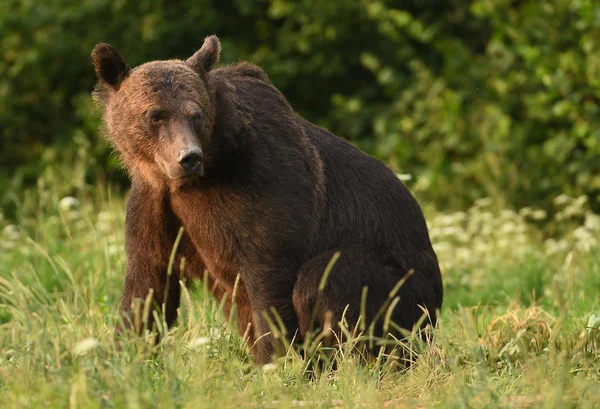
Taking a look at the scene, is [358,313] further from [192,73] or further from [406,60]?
[406,60]

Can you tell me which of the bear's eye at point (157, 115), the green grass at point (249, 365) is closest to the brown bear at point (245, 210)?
the bear's eye at point (157, 115)

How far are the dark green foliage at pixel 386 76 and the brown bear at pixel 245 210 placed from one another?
557 cm

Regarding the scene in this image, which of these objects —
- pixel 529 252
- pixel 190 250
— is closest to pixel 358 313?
pixel 190 250

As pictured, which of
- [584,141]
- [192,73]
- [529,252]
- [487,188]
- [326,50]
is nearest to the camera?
[192,73]

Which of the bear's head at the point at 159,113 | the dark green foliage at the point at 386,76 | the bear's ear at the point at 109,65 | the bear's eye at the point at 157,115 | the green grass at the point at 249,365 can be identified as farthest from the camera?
the dark green foliage at the point at 386,76

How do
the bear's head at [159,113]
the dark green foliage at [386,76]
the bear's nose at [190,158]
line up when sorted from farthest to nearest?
the dark green foliage at [386,76], the bear's head at [159,113], the bear's nose at [190,158]

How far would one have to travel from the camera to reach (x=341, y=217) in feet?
17.9

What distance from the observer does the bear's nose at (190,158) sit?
457 centimetres

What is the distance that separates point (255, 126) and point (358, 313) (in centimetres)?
105

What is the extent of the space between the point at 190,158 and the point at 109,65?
78 cm

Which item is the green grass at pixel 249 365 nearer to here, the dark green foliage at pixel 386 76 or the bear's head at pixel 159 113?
the bear's head at pixel 159 113

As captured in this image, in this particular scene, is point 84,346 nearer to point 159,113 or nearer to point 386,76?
point 159,113

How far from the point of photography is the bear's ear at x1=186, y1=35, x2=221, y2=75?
5082 mm

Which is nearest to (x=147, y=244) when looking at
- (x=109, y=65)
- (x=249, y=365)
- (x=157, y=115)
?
(x=157, y=115)
